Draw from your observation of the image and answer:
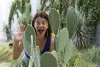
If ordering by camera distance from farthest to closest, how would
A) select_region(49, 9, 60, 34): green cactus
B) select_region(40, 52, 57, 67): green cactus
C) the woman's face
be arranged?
the woman's face → select_region(49, 9, 60, 34): green cactus → select_region(40, 52, 57, 67): green cactus

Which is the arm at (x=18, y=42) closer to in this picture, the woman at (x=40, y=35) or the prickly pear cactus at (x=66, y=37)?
the woman at (x=40, y=35)

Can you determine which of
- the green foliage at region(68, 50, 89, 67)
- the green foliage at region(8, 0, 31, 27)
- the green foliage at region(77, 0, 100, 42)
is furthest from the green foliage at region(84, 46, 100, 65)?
the green foliage at region(8, 0, 31, 27)

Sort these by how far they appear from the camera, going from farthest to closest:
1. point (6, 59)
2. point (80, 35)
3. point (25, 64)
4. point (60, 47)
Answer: point (80, 35) < point (6, 59) < point (25, 64) < point (60, 47)

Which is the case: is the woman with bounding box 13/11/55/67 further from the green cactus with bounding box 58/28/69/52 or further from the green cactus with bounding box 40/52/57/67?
the green cactus with bounding box 40/52/57/67

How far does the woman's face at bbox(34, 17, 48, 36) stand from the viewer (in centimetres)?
195

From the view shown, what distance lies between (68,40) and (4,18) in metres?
9.74

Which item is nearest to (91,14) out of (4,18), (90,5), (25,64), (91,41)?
(90,5)

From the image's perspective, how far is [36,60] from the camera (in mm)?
1470

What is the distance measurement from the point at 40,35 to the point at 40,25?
11 centimetres

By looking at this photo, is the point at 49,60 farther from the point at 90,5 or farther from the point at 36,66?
the point at 90,5

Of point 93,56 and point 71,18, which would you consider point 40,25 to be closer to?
point 71,18

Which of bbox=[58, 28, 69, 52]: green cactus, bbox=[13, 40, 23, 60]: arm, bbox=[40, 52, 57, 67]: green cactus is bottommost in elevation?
bbox=[13, 40, 23, 60]: arm

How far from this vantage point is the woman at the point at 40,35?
1.98 metres

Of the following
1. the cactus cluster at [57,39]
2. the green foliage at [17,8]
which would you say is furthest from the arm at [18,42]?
the green foliage at [17,8]
